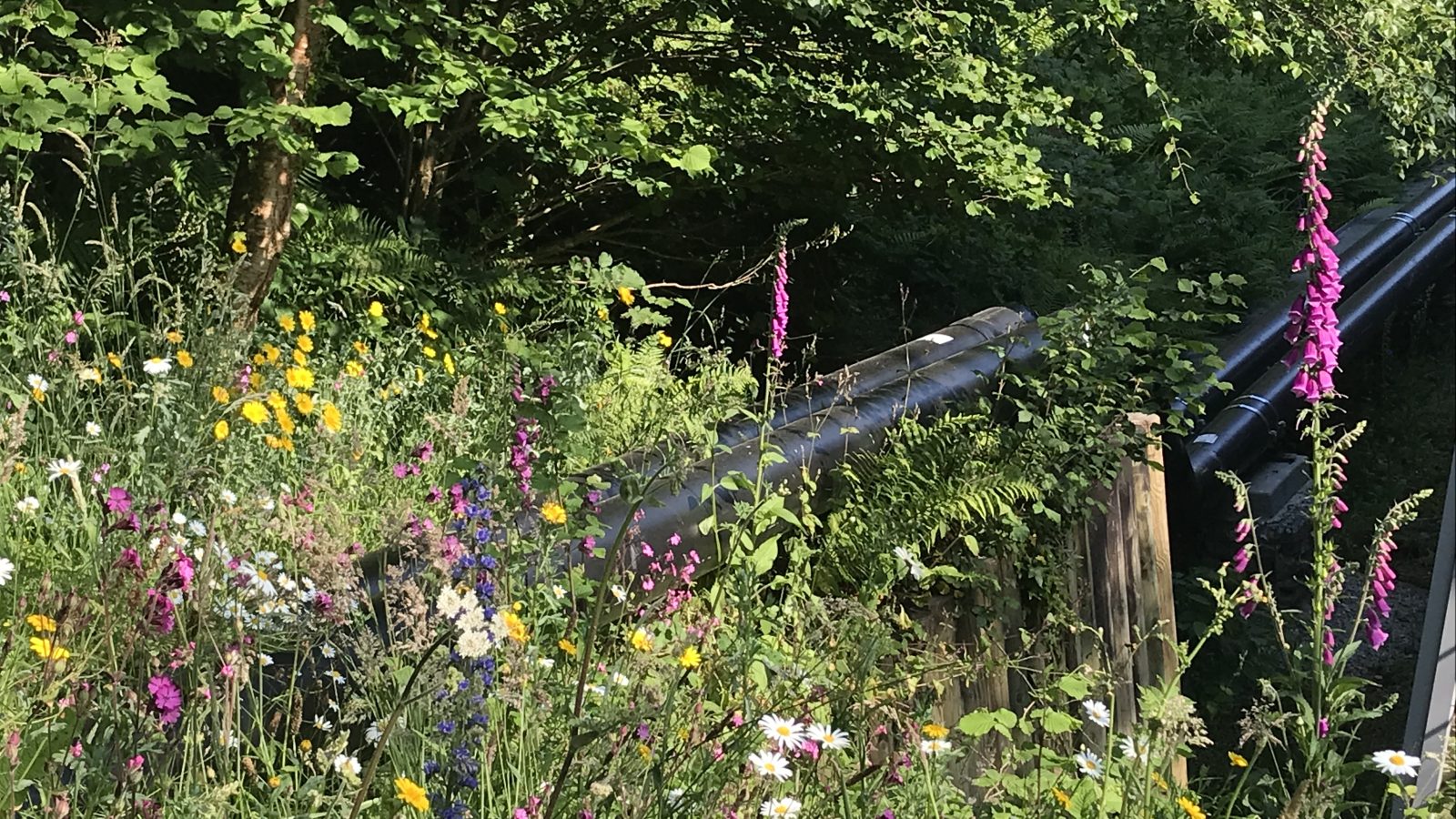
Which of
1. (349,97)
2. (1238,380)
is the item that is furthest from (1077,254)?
(349,97)

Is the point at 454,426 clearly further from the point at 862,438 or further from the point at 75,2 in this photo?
the point at 75,2

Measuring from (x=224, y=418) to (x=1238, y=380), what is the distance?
20.9 feet

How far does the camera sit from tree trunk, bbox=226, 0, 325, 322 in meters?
4.47

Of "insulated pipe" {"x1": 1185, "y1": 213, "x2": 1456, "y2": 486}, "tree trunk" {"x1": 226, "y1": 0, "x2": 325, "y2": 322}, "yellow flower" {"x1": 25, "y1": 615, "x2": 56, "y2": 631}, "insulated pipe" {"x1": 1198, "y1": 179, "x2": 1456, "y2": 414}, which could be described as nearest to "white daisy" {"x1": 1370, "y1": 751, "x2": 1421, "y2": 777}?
"insulated pipe" {"x1": 1185, "y1": 213, "x2": 1456, "y2": 486}

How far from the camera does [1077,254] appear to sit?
8336 millimetres

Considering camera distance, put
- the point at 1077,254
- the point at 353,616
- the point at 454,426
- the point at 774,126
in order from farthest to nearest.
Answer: the point at 1077,254 → the point at 774,126 → the point at 454,426 → the point at 353,616

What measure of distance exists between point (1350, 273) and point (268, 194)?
8.68 metres

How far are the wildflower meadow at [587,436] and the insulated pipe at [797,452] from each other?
1.1 inches

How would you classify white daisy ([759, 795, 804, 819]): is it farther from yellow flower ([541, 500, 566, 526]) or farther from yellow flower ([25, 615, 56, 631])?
yellow flower ([25, 615, 56, 631])

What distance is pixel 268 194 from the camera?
4.61 metres

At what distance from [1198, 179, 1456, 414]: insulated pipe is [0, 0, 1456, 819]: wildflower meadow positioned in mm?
471

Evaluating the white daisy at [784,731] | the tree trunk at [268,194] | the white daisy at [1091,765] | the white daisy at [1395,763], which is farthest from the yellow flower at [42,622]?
the tree trunk at [268,194]

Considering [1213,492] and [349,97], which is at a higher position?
[349,97]

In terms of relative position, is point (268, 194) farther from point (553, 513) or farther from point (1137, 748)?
point (1137, 748)
